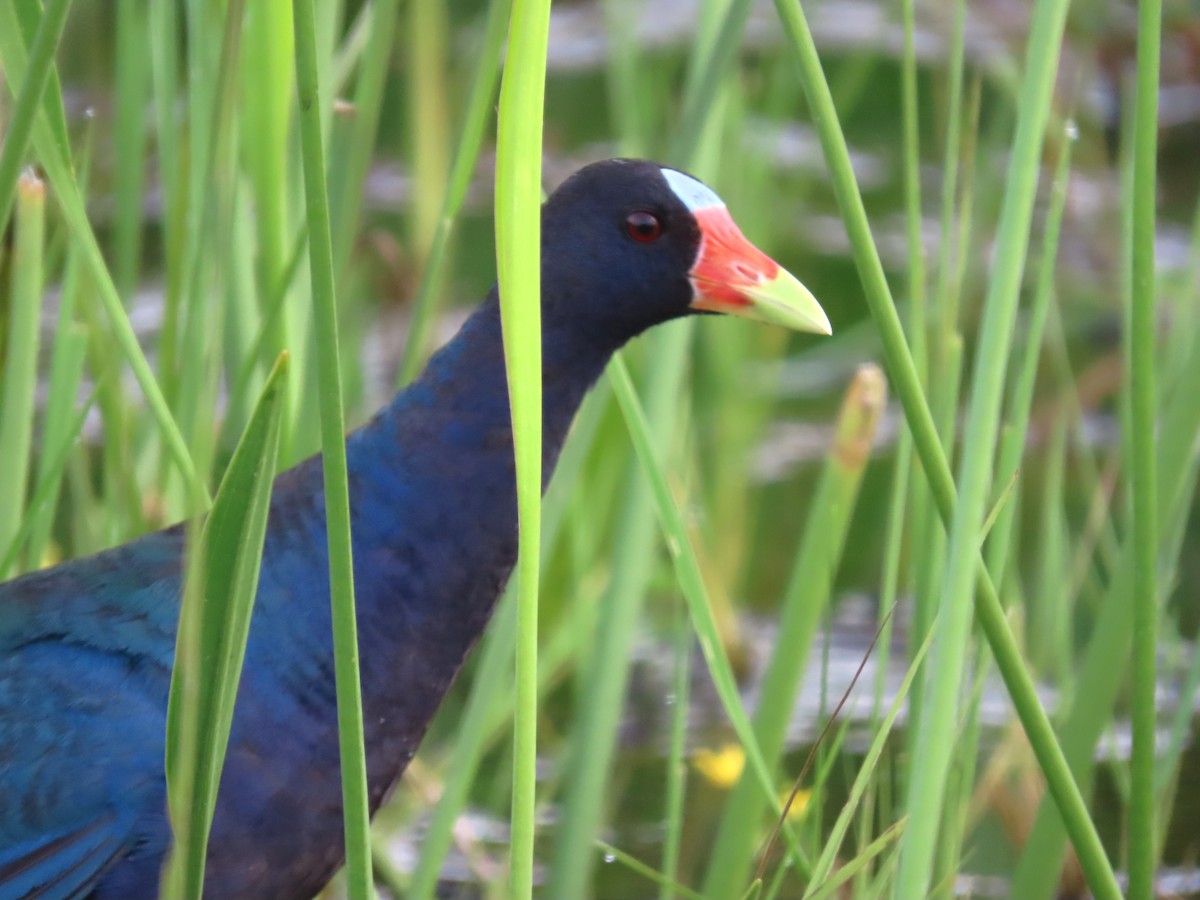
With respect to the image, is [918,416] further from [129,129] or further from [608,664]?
[129,129]

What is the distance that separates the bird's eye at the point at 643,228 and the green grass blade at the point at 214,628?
660 millimetres

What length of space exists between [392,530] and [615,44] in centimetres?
122

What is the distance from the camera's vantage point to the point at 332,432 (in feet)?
2.56

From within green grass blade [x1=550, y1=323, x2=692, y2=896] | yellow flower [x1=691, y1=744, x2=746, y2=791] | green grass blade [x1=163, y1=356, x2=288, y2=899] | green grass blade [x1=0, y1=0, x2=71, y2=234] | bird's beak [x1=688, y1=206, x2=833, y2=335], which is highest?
green grass blade [x1=0, y1=0, x2=71, y2=234]

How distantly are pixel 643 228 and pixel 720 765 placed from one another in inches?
36.4

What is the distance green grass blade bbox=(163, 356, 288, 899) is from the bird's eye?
0.66 metres

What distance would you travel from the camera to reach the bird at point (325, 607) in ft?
4.00

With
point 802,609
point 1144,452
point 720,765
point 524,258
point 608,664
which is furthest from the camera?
point 720,765

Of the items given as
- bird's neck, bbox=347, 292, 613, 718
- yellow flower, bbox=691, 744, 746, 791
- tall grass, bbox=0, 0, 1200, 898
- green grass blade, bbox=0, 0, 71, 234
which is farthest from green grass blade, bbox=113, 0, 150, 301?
yellow flower, bbox=691, 744, 746, 791

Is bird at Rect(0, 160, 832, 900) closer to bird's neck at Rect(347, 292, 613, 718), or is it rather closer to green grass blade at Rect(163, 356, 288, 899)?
bird's neck at Rect(347, 292, 613, 718)

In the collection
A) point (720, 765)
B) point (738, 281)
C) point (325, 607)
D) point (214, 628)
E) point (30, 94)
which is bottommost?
point (720, 765)

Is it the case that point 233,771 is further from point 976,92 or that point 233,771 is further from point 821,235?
point 821,235

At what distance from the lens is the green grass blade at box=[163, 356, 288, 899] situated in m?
0.74

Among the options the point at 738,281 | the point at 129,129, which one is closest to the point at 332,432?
the point at 738,281
